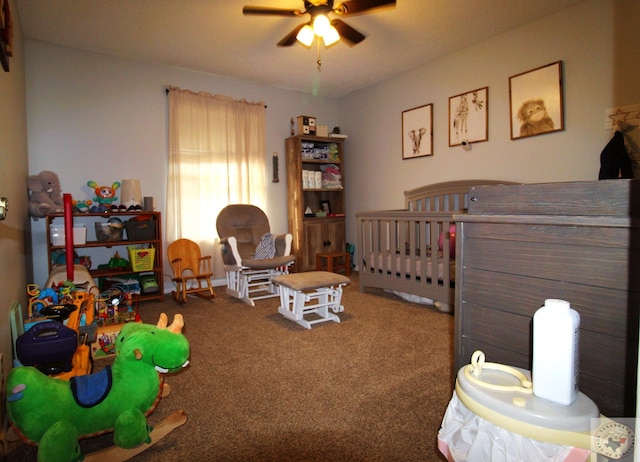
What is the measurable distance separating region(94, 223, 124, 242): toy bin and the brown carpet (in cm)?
130


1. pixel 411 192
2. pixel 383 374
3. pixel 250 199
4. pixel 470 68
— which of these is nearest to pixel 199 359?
pixel 383 374

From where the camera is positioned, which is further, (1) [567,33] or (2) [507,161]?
(2) [507,161]

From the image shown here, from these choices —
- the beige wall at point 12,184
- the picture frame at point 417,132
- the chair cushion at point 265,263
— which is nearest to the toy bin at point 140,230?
the beige wall at point 12,184

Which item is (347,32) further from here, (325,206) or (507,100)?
Answer: (325,206)

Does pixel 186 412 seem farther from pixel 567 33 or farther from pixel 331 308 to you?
pixel 567 33

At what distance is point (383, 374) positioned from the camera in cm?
192

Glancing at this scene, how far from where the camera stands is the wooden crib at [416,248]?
118 inches

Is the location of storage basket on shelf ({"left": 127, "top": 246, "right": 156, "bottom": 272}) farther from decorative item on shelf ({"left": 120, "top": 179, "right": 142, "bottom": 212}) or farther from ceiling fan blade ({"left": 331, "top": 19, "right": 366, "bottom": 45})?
ceiling fan blade ({"left": 331, "top": 19, "right": 366, "bottom": 45})

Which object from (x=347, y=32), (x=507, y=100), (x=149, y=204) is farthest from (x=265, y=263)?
(x=507, y=100)

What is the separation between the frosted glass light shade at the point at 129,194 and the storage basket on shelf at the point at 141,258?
1.54 ft

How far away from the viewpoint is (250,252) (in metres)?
3.96

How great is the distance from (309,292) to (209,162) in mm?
2329

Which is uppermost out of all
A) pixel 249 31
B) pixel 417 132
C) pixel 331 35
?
pixel 249 31

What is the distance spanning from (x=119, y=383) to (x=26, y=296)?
82.0 inches
